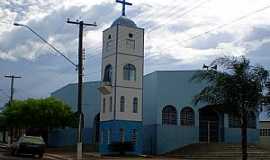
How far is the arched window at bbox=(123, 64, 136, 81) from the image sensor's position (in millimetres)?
43562

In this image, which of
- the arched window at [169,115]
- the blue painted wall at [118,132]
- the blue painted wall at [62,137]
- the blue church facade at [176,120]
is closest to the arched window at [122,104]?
the blue painted wall at [118,132]

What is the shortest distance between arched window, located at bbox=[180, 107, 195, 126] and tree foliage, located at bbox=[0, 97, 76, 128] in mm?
11282

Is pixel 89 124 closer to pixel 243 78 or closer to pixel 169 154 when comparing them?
pixel 169 154

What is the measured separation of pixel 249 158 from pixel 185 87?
9933 mm

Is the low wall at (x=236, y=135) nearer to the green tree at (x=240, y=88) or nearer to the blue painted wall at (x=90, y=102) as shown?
the blue painted wall at (x=90, y=102)

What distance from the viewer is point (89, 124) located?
55.6m

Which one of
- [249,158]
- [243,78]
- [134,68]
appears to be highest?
[134,68]

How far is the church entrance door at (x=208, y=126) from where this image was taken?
4744cm

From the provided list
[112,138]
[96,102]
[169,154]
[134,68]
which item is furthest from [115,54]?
[96,102]

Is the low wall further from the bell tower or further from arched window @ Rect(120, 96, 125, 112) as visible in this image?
arched window @ Rect(120, 96, 125, 112)

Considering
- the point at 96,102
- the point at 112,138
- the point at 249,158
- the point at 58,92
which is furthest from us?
the point at 58,92

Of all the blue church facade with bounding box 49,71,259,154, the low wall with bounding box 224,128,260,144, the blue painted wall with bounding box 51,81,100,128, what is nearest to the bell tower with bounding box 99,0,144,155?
the blue church facade with bounding box 49,71,259,154

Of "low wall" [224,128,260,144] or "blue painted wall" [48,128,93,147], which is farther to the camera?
"blue painted wall" [48,128,93,147]

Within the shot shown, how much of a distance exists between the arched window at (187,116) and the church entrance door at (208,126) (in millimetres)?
832
